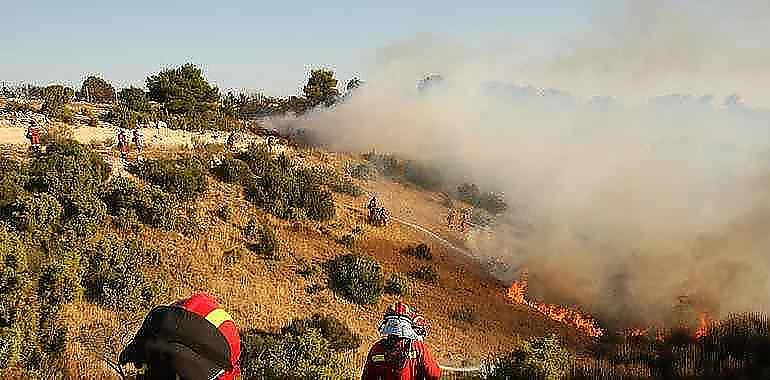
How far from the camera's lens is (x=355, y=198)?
2739 cm

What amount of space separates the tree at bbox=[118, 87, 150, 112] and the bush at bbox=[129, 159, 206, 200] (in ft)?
49.5

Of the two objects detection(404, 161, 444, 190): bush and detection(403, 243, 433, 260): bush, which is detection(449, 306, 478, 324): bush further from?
detection(404, 161, 444, 190): bush

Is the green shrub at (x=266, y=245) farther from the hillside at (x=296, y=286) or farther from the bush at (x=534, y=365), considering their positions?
the bush at (x=534, y=365)

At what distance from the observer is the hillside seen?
15094 millimetres

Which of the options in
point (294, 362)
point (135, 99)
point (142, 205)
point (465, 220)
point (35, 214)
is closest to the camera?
point (294, 362)

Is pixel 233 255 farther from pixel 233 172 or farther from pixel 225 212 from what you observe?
pixel 233 172

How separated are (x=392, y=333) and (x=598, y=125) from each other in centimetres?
3259

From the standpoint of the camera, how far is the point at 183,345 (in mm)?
2209

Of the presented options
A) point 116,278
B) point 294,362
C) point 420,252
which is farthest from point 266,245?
point 294,362

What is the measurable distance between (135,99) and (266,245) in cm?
2335

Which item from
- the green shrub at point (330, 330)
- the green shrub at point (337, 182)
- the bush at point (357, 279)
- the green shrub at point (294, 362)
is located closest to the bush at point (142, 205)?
the bush at point (357, 279)

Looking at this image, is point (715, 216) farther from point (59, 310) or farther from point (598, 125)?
point (59, 310)

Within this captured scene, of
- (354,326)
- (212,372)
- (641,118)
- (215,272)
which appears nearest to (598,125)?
(641,118)

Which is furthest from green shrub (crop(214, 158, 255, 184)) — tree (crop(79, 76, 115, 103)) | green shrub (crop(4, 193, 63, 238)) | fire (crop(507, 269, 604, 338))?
tree (crop(79, 76, 115, 103))
